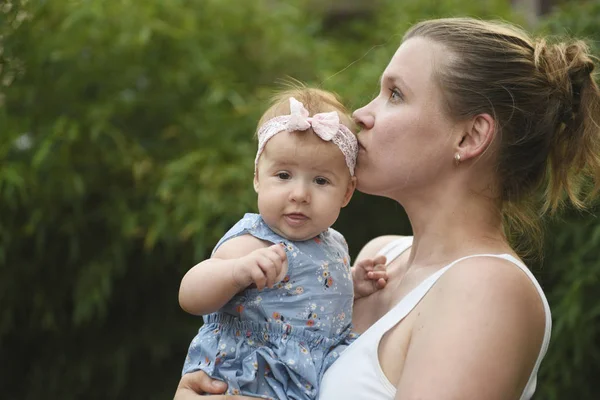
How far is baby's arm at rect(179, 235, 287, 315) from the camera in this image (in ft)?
7.28

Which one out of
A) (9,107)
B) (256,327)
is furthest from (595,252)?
(9,107)

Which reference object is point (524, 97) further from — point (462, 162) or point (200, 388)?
point (200, 388)

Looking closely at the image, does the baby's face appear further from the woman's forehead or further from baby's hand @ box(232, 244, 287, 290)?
the woman's forehead

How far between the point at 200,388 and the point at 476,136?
101cm

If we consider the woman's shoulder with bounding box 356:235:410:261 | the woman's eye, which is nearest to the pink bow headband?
the woman's eye

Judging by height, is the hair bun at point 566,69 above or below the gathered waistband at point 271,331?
above

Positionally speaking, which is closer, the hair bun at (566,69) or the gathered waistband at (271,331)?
the gathered waistband at (271,331)

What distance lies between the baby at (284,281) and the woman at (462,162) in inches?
3.1

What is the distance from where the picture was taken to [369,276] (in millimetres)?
2701

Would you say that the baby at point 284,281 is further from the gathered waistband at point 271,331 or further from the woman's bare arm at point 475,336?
the woman's bare arm at point 475,336

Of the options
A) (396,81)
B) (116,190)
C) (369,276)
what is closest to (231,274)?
(369,276)

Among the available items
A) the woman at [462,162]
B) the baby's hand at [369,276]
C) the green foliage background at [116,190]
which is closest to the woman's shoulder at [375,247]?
the baby's hand at [369,276]

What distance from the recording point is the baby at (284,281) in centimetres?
231

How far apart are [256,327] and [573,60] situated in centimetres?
115
